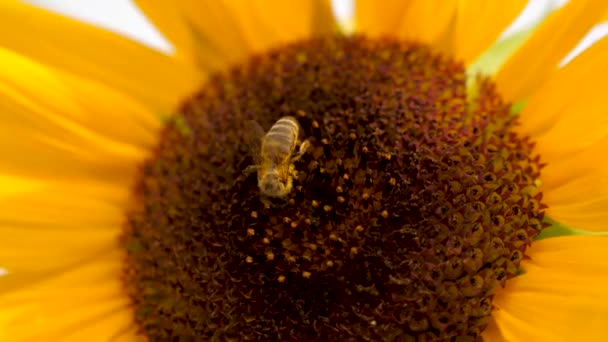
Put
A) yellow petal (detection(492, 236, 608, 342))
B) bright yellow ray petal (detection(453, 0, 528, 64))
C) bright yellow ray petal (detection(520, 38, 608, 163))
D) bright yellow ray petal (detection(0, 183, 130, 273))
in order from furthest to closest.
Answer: bright yellow ray petal (detection(0, 183, 130, 273)), bright yellow ray petal (detection(453, 0, 528, 64)), bright yellow ray petal (detection(520, 38, 608, 163)), yellow petal (detection(492, 236, 608, 342))

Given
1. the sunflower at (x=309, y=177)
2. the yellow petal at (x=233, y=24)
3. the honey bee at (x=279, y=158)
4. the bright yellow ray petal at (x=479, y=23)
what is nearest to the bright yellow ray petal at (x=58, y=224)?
the sunflower at (x=309, y=177)

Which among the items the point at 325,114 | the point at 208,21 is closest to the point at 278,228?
the point at 325,114

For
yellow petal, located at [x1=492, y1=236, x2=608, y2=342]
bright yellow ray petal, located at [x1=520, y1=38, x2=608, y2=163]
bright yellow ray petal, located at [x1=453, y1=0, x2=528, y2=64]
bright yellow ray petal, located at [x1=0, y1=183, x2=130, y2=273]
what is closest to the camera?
yellow petal, located at [x1=492, y1=236, x2=608, y2=342]

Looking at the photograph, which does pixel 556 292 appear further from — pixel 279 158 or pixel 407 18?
pixel 407 18

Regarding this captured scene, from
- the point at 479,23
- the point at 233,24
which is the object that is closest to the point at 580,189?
the point at 479,23

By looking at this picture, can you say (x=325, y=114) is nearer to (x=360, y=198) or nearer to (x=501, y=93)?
(x=360, y=198)

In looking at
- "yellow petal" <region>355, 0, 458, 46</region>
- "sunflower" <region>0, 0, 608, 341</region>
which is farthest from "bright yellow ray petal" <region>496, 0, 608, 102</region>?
"yellow petal" <region>355, 0, 458, 46</region>

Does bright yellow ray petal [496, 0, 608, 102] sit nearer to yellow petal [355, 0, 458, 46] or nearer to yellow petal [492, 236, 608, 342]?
yellow petal [355, 0, 458, 46]

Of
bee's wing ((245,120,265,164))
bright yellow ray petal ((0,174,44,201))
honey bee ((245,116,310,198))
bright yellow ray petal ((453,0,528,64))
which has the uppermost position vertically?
bright yellow ray petal ((453,0,528,64))
